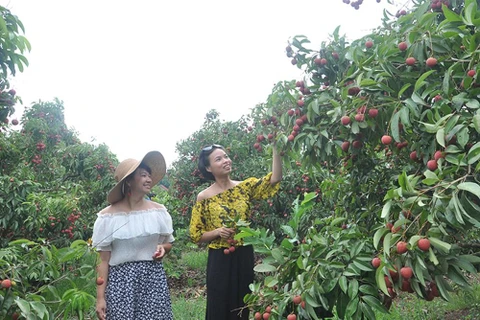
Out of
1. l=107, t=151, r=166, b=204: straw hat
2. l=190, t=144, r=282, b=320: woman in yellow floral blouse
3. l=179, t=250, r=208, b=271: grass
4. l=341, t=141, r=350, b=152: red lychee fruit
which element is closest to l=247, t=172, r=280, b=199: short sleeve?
l=190, t=144, r=282, b=320: woman in yellow floral blouse

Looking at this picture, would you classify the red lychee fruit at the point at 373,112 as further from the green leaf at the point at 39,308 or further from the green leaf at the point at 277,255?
the green leaf at the point at 39,308

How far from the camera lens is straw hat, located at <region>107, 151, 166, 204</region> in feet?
8.24

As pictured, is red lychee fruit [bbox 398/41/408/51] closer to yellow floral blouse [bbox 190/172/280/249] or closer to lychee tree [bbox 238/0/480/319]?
lychee tree [bbox 238/0/480/319]

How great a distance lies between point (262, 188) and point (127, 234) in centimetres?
82

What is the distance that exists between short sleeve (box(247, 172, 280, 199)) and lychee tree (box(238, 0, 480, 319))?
0.73 meters

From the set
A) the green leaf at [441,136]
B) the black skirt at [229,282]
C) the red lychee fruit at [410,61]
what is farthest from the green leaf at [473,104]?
the black skirt at [229,282]

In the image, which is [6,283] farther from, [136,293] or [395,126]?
[395,126]

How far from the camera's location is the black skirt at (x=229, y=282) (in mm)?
2764

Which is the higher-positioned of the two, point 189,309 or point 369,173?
point 369,173

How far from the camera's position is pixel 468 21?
4.42 ft

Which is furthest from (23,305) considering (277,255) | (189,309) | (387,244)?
(189,309)

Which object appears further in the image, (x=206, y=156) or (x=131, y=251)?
(x=206, y=156)

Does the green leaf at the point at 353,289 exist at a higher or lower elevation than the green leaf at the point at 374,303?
higher

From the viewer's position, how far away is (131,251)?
2.46 metres
